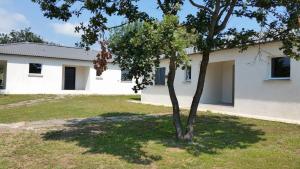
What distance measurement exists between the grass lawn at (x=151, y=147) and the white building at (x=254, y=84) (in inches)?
73.2

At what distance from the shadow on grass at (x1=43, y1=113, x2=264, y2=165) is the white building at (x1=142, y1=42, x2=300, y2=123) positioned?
2.00 m

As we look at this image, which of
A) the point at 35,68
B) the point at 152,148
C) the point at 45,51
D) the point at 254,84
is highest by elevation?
the point at 45,51

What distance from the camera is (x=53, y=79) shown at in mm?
34656

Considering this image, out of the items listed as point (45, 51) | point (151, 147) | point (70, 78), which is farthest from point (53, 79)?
point (151, 147)

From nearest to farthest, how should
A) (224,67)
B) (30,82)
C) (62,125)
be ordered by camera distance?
(62,125)
(224,67)
(30,82)

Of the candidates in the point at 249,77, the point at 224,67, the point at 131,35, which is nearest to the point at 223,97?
the point at 224,67

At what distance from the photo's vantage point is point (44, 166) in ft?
26.2

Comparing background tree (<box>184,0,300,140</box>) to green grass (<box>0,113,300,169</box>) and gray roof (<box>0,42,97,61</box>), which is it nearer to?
green grass (<box>0,113,300,169</box>)

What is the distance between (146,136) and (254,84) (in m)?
7.45

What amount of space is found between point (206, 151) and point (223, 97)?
13.3 m

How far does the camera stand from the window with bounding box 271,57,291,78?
15.3 meters

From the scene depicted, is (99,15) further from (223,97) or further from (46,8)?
(223,97)

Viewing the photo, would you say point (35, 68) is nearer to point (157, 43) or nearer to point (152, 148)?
point (152, 148)

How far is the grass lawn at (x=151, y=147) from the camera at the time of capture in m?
8.19
